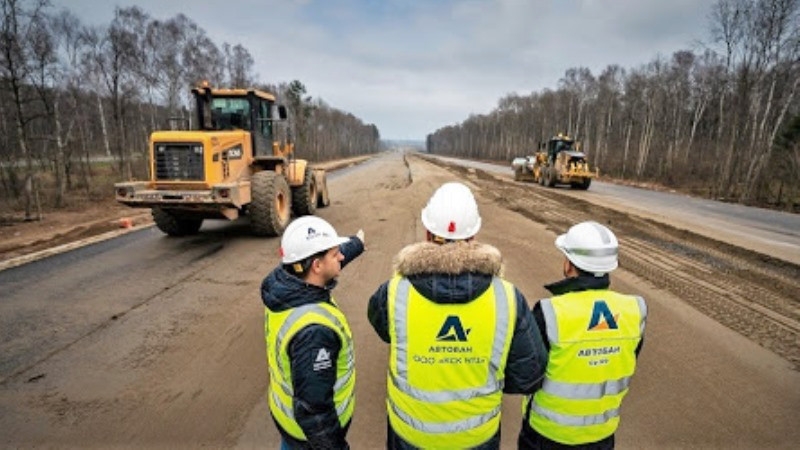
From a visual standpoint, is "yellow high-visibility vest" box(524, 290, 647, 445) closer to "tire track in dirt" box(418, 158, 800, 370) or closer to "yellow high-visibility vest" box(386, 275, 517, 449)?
"yellow high-visibility vest" box(386, 275, 517, 449)

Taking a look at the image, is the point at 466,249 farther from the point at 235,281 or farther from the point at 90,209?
the point at 90,209

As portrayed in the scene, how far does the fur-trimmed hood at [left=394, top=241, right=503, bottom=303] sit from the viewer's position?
1.62 metres

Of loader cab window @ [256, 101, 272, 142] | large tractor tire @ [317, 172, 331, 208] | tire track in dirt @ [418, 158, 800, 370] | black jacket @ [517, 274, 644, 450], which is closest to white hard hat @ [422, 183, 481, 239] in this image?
black jacket @ [517, 274, 644, 450]

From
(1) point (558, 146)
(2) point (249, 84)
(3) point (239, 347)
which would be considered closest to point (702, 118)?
(1) point (558, 146)

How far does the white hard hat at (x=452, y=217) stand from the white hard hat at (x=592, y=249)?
48 centimetres

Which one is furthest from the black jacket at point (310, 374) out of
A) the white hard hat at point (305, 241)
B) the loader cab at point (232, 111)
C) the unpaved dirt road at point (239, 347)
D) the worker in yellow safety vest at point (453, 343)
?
the loader cab at point (232, 111)

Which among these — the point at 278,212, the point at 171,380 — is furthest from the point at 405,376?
the point at 278,212

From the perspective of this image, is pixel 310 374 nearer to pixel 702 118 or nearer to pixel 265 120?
pixel 265 120

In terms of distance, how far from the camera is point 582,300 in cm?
195

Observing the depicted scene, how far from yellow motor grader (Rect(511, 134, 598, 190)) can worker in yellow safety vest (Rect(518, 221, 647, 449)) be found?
832 inches

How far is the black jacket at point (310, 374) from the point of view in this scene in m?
1.76

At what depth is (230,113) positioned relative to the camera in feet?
32.7

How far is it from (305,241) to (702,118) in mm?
55501

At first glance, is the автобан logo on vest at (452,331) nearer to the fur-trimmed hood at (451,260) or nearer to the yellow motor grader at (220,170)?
the fur-trimmed hood at (451,260)
